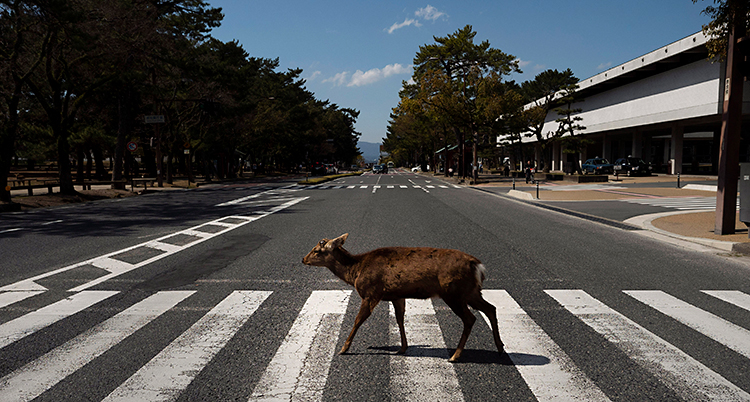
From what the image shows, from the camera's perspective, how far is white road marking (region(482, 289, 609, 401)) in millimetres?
4074

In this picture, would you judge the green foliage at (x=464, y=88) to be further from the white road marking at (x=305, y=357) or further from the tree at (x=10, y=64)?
the white road marking at (x=305, y=357)

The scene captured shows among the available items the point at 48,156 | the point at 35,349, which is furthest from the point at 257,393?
the point at 48,156

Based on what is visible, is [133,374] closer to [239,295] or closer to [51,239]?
[239,295]

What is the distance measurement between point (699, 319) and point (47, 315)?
7.95m

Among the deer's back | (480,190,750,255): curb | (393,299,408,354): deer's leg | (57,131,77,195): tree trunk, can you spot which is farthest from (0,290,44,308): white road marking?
(57,131,77,195): tree trunk

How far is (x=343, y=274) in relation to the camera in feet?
16.1

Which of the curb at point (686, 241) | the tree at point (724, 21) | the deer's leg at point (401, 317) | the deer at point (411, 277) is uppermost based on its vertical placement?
the tree at point (724, 21)

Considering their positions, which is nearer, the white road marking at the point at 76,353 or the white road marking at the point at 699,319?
the white road marking at the point at 76,353

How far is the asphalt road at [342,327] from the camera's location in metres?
4.25

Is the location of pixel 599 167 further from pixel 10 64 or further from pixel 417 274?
pixel 417 274

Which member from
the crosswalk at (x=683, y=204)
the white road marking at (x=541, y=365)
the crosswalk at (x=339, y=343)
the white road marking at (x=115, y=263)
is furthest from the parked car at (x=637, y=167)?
the white road marking at (x=541, y=365)

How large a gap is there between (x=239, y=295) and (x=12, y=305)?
2970mm

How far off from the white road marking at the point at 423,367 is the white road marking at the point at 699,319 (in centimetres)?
290

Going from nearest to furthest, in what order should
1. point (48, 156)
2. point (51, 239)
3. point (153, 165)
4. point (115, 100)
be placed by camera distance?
1. point (51, 239)
2. point (115, 100)
3. point (48, 156)
4. point (153, 165)
